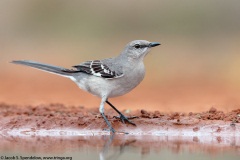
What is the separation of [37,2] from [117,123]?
14.8m

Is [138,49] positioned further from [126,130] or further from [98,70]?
[126,130]

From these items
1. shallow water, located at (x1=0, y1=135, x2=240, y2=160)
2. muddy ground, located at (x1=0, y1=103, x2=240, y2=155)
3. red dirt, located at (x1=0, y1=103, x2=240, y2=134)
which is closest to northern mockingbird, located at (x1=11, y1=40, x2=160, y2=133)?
red dirt, located at (x1=0, y1=103, x2=240, y2=134)

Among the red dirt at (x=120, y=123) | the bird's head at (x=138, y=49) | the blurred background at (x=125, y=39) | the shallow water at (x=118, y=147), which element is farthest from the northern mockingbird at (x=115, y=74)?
the blurred background at (x=125, y=39)

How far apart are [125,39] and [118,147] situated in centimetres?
1366

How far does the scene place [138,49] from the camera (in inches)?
430

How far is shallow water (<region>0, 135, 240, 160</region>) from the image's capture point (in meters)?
8.41

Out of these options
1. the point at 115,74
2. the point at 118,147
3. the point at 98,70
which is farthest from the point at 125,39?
the point at 118,147

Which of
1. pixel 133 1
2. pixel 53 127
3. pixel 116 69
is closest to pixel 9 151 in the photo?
pixel 53 127

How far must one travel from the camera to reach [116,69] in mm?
10609

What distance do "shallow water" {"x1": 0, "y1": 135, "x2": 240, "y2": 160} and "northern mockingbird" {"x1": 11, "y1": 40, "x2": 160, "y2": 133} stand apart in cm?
76

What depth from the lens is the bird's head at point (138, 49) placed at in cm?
1082

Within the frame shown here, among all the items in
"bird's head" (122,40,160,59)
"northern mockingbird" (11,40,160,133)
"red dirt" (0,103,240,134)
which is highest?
"bird's head" (122,40,160,59)

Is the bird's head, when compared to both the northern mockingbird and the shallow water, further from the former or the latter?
the shallow water

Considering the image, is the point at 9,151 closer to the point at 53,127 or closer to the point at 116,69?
the point at 53,127
